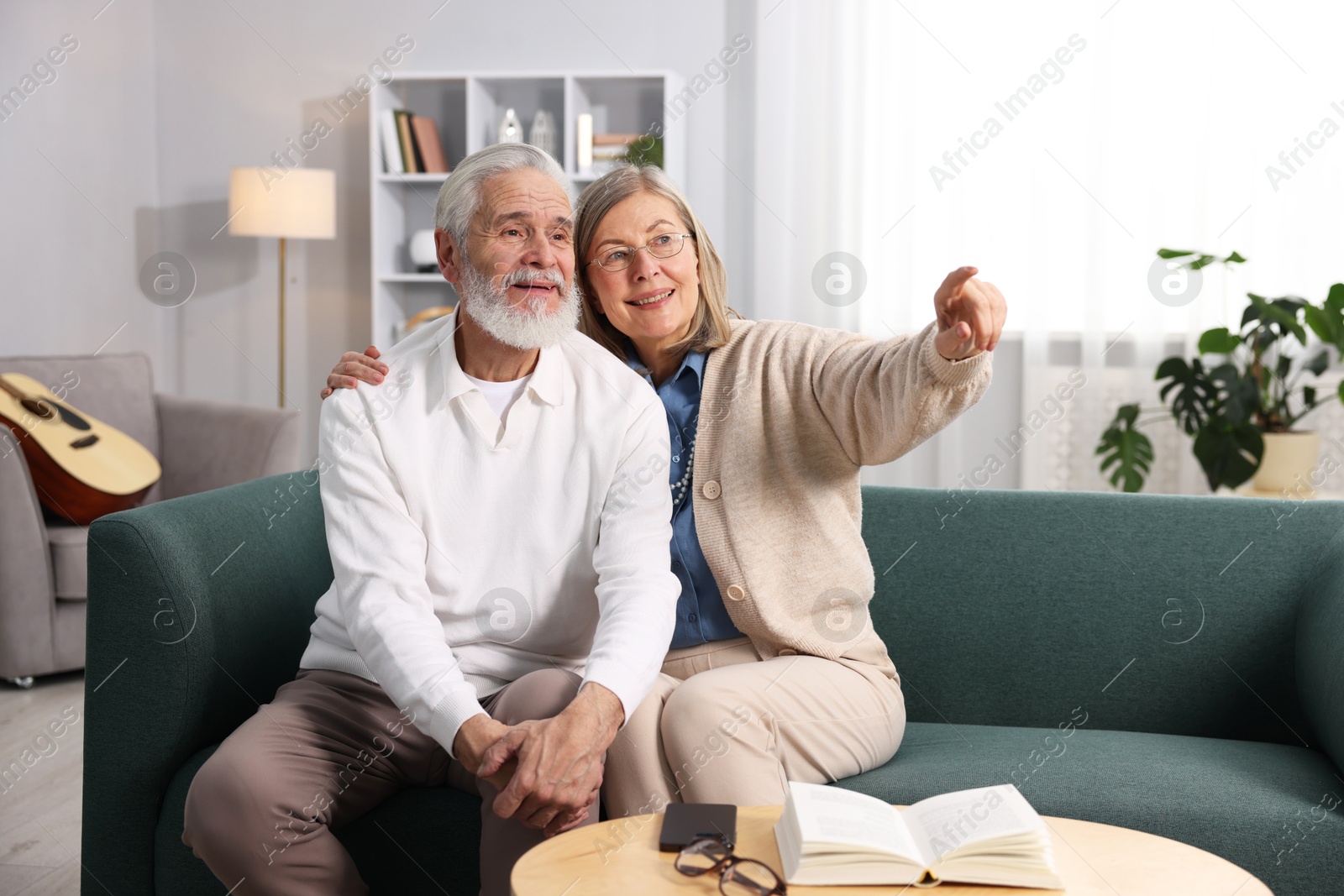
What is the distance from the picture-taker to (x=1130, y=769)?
1.54m

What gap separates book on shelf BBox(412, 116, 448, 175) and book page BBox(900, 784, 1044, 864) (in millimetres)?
3654

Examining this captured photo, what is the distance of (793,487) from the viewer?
5.41ft

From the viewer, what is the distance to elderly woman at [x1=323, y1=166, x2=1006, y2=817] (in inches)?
55.7

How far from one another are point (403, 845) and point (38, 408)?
2.14 m

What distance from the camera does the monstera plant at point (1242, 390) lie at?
3.09 metres

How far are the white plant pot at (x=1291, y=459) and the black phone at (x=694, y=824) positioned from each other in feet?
8.55

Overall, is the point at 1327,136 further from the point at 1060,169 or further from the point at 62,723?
the point at 62,723

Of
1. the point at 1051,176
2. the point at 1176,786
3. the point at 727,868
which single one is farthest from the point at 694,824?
the point at 1051,176

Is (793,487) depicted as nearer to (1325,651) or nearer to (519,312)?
(519,312)

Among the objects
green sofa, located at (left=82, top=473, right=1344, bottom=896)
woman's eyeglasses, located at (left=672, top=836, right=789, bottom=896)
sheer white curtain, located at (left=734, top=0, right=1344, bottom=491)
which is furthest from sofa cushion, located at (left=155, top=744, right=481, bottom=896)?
sheer white curtain, located at (left=734, top=0, right=1344, bottom=491)

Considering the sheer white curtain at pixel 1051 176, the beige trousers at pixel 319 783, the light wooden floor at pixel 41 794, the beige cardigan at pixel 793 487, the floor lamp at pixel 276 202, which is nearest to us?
the beige trousers at pixel 319 783

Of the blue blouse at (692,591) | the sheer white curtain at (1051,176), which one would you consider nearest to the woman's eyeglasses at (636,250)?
the blue blouse at (692,591)

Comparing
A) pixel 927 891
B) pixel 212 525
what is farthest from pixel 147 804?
pixel 927 891

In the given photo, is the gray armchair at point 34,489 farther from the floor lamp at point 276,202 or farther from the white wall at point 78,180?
the floor lamp at point 276,202
